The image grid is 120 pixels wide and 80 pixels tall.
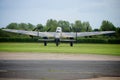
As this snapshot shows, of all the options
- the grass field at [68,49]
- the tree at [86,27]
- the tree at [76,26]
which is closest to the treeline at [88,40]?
the grass field at [68,49]

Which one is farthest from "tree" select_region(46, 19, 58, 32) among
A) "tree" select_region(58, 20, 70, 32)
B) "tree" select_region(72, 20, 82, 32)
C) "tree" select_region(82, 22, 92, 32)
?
"tree" select_region(82, 22, 92, 32)

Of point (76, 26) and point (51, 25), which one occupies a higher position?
point (51, 25)

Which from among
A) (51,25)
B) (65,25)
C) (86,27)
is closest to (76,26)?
(86,27)

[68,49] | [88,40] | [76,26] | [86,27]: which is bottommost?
[68,49]

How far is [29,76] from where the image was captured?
38.3 feet

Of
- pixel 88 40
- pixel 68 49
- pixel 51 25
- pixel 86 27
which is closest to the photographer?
pixel 68 49

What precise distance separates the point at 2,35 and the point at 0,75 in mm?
26703

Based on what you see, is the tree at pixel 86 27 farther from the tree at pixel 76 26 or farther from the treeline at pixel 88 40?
the treeline at pixel 88 40

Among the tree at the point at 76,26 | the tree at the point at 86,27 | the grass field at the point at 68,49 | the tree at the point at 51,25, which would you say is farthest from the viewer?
the tree at the point at 76,26

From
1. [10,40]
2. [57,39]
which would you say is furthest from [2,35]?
[57,39]

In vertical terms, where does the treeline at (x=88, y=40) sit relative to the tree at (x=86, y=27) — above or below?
below

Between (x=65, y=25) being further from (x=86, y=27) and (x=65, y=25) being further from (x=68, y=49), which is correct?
(x=68, y=49)

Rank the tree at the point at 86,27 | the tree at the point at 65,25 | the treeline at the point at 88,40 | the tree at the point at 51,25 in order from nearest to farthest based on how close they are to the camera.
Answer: the treeline at the point at 88,40 → the tree at the point at 86,27 → the tree at the point at 51,25 → the tree at the point at 65,25

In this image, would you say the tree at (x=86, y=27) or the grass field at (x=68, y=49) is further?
the tree at (x=86, y=27)
